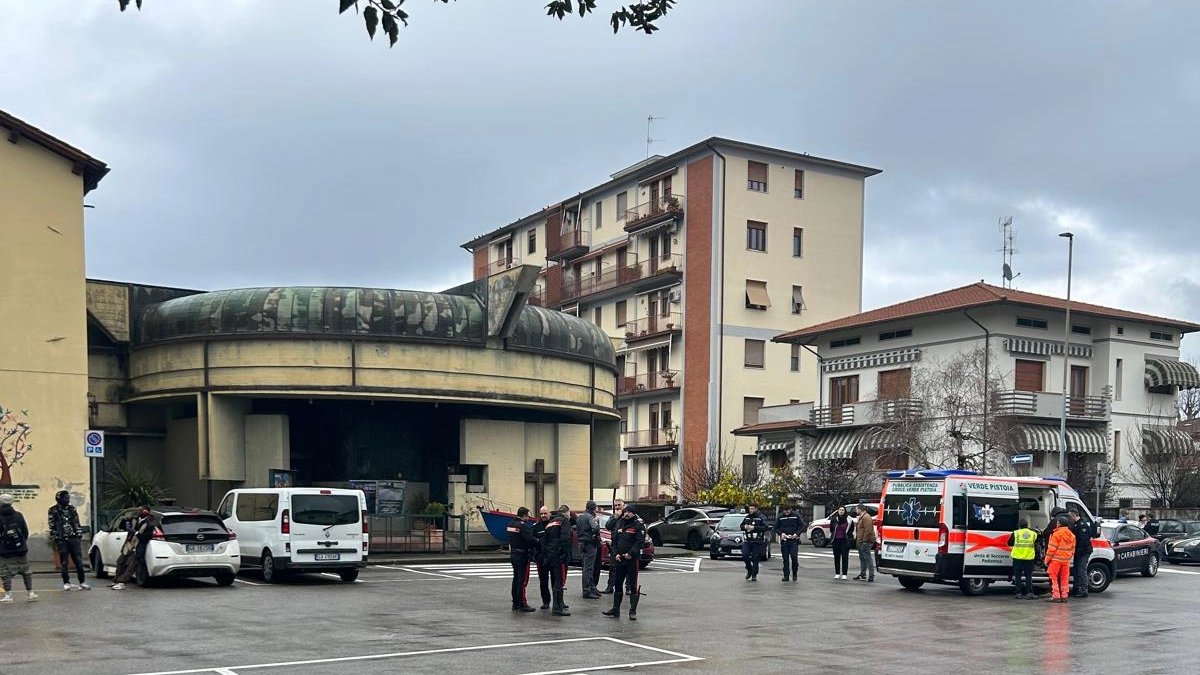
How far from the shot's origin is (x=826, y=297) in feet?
215

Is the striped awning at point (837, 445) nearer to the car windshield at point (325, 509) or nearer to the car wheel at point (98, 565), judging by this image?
the car windshield at point (325, 509)

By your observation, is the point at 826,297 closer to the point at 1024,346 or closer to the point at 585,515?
the point at 1024,346

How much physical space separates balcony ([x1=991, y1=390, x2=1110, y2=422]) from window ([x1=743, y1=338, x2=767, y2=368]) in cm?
1874

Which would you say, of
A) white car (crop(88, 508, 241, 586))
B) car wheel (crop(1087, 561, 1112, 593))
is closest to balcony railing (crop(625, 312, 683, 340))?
car wheel (crop(1087, 561, 1112, 593))

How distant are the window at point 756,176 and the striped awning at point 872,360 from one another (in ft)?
41.3

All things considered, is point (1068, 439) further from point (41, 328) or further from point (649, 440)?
point (41, 328)

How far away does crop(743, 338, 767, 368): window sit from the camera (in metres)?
63.7

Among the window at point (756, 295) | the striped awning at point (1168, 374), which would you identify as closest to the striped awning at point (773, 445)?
the window at point (756, 295)

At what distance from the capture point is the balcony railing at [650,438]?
65688 mm

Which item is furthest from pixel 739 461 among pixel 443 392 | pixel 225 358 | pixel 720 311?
pixel 225 358

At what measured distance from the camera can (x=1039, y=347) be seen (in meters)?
47.5

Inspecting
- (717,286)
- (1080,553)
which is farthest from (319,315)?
(717,286)

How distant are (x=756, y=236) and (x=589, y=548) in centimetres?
4395

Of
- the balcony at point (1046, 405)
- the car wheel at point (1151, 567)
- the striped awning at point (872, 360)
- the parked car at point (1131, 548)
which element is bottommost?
the car wheel at point (1151, 567)
